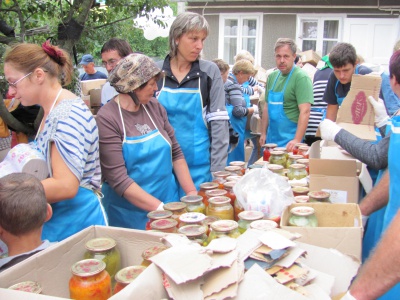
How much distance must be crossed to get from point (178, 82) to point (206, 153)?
60 centimetres

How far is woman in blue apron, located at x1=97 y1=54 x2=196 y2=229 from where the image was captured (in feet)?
8.07

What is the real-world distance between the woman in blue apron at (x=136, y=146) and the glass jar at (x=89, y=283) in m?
1.05

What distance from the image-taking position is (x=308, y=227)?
5.70 feet

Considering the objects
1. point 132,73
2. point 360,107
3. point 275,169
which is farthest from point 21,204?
point 360,107

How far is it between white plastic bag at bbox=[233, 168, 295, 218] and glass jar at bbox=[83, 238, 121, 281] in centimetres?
77

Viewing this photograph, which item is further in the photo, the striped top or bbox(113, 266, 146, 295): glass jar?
the striped top

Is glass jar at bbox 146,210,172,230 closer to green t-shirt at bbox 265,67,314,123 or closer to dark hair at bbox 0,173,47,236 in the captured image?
dark hair at bbox 0,173,47,236

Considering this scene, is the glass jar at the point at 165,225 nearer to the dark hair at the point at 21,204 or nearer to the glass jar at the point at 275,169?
the dark hair at the point at 21,204

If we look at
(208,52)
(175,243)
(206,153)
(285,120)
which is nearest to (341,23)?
(208,52)

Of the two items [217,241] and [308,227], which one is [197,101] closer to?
[308,227]

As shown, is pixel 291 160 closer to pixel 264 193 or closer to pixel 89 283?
pixel 264 193

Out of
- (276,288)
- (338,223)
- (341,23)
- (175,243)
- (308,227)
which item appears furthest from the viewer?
(341,23)

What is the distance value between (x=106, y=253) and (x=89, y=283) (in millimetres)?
231

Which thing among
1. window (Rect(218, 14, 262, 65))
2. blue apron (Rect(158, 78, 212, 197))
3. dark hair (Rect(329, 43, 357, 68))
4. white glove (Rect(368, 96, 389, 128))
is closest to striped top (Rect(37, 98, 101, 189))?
blue apron (Rect(158, 78, 212, 197))
